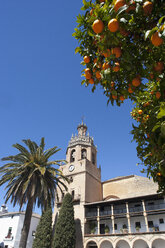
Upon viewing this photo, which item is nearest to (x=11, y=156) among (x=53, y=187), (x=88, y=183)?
(x=53, y=187)

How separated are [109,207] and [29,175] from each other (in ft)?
46.0

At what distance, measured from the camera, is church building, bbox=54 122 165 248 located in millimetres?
18875

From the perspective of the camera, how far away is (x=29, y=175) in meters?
13.5

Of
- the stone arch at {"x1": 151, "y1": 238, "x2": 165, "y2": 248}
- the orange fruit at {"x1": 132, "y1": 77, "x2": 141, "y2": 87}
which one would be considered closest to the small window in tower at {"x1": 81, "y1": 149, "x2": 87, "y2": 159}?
the stone arch at {"x1": 151, "y1": 238, "x2": 165, "y2": 248}

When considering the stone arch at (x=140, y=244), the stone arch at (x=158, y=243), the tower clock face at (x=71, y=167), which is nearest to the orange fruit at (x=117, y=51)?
the stone arch at (x=158, y=243)

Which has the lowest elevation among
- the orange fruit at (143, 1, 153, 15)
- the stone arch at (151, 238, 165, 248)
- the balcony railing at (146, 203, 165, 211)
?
the stone arch at (151, 238, 165, 248)

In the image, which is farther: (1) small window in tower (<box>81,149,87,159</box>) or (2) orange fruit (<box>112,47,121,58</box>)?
(1) small window in tower (<box>81,149,87,159</box>)

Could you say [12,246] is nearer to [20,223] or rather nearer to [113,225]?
[20,223]

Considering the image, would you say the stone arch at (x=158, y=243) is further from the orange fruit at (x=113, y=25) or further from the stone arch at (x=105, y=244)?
the orange fruit at (x=113, y=25)

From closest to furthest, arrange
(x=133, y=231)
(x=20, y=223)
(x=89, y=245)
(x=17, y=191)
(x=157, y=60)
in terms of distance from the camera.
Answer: (x=157, y=60) → (x=17, y=191) → (x=133, y=231) → (x=89, y=245) → (x=20, y=223)

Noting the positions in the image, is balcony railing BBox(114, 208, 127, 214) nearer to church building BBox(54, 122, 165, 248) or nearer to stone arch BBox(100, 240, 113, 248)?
church building BBox(54, 122, 165, 248)

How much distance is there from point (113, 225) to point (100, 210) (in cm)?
324

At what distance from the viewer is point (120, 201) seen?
70.9 feet

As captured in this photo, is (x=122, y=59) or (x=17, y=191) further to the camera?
(x=17, y=191)
